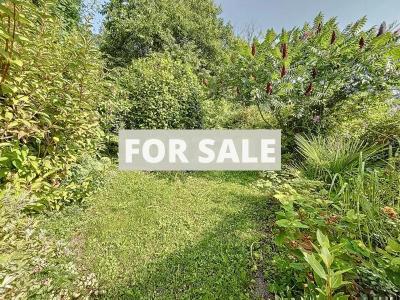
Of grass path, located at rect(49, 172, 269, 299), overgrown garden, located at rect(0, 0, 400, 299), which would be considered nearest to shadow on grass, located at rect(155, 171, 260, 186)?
overgrown garden, located at rect(0, 0, 400, 299)

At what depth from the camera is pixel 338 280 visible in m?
0.85

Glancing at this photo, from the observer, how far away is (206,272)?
2189 millimetres

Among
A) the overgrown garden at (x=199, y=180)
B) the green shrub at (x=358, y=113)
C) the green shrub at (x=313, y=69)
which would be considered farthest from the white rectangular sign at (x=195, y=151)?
the green shrub at (x=358, y=113)

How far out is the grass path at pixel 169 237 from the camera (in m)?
2.06

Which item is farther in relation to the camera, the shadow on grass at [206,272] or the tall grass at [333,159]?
the tall grass at [333,159]

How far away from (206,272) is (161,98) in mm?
3685

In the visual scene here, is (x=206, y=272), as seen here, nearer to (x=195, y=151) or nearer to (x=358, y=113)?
(x=195, y=151)

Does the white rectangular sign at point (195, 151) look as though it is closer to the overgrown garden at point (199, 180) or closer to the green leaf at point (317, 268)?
the overgrown garden at point (199, 180)

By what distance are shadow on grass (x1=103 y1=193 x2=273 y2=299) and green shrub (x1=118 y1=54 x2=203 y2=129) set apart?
2.90m

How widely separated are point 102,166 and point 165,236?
1.59 metres

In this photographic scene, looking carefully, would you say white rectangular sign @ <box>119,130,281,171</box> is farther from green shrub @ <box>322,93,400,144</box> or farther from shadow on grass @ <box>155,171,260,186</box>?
green shrub @ <box>322,93,400,144</box>

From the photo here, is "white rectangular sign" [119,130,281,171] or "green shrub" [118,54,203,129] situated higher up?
"green shrub" [118,54,203,129]

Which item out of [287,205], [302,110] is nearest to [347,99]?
[302,110]

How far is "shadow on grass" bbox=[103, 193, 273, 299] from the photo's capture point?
1984mm
